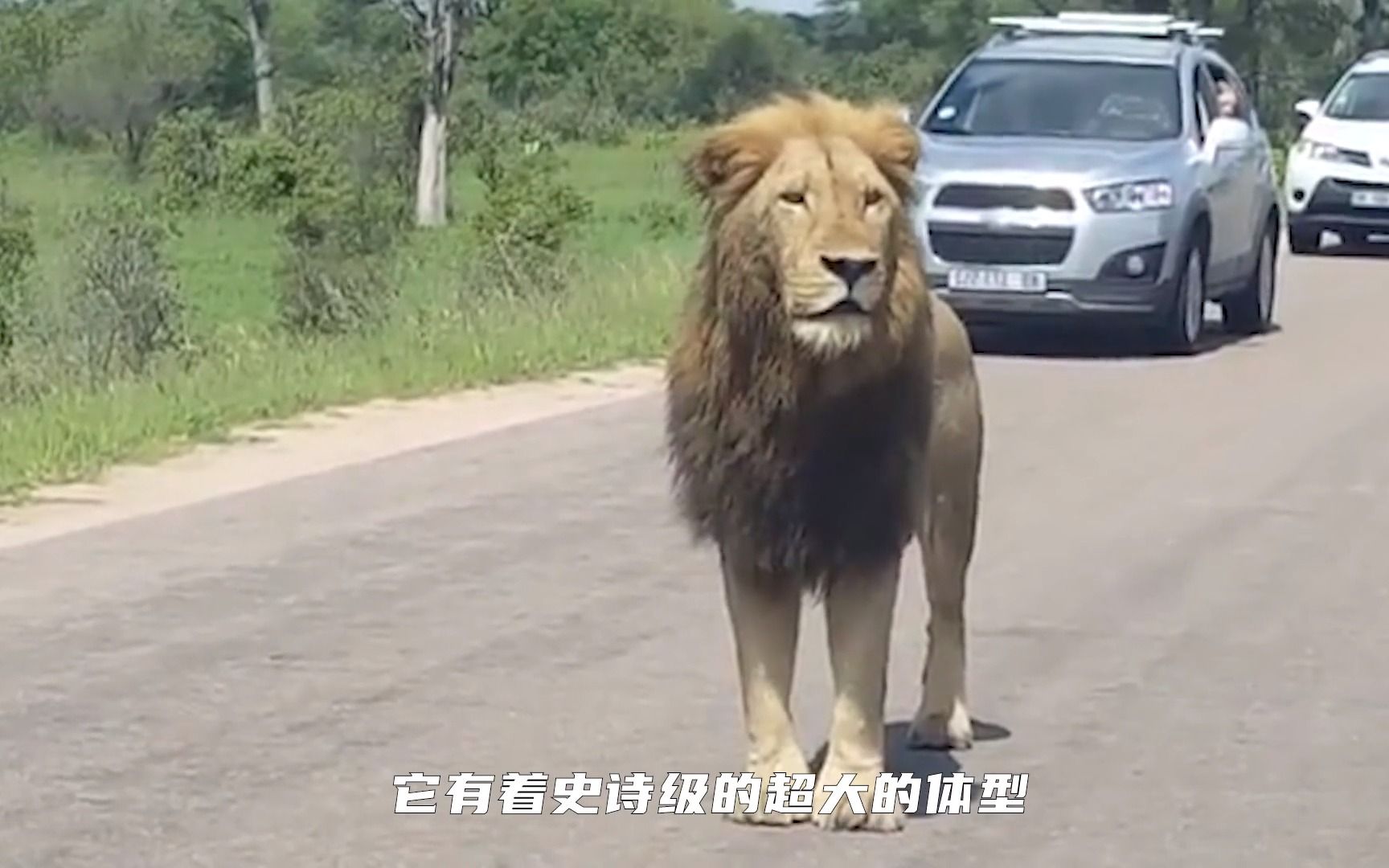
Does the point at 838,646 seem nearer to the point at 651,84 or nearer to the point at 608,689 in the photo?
the point at 608,689

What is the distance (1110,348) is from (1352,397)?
2.33 metres

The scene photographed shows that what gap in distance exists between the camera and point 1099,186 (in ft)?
54.1

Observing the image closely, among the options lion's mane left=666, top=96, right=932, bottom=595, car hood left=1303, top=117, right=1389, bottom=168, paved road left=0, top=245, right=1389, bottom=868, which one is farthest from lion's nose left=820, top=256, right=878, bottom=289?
car hood left=1303, top=117, right=1389, bottom=168

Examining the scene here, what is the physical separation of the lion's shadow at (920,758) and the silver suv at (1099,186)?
8.30m

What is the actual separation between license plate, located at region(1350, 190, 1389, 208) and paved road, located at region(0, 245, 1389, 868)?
1228 cm

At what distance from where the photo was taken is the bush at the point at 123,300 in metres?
18.0

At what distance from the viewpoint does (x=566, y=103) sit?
62656mm

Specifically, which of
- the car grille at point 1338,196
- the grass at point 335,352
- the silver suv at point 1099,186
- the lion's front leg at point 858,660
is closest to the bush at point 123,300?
the grass at point 335,352

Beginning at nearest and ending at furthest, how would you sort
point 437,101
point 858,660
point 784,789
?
point 858,660
point 784,789
point 437,101

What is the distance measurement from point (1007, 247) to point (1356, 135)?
10.00m

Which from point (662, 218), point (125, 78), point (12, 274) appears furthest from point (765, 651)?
point (125, 78)

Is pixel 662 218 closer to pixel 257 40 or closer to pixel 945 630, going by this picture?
pixel 257 40

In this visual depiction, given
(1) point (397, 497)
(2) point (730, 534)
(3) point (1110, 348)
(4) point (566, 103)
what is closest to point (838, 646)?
(2) point (730, 534)

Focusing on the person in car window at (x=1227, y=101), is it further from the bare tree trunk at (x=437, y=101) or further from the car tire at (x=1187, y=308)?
the bare tree trunk at (x=437, y=101)
